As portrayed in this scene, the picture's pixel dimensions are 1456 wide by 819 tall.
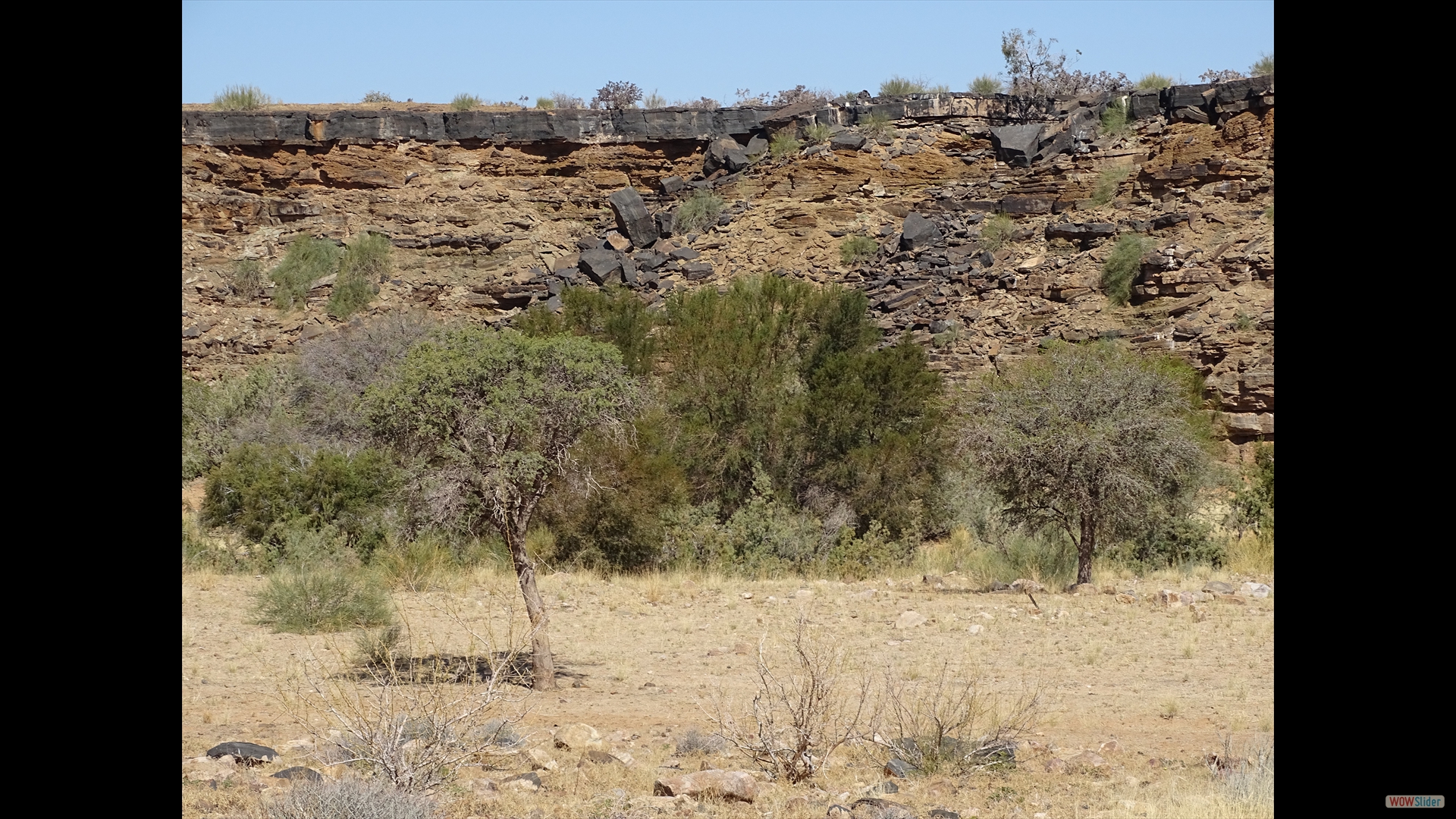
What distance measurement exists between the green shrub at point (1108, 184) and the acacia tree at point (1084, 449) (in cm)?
1795

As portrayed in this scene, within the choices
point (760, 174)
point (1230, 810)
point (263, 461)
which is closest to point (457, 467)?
point (1230, 810)

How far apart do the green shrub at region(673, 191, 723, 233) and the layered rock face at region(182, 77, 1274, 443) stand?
170mm

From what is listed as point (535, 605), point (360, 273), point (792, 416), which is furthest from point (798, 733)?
point (360, 273)

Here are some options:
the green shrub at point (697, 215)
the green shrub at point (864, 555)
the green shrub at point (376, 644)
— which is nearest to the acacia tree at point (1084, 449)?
the green shrub at point (864, 555)

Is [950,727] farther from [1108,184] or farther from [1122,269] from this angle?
[1108,184]

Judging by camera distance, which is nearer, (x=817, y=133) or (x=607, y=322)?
(x=607, y=322)

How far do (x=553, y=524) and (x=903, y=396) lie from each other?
7.80 meters

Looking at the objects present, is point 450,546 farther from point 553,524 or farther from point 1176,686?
point 1176,686

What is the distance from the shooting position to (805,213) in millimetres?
36344

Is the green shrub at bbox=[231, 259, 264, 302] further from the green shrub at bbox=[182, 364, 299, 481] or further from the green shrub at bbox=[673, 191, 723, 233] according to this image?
the green shrub at bbox=[673, 191, 723, 233]

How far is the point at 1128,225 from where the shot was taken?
32875 millimetres

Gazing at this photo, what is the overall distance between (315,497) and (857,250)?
20.1 meters

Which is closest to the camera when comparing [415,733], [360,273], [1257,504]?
[415,733]

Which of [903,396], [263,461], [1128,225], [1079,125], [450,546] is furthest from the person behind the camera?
[1079,125]
